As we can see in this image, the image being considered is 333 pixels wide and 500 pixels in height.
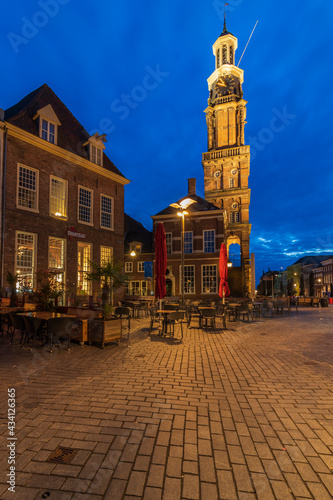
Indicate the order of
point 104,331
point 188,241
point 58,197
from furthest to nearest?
point 188,241 → point 58,197 → point 104,331

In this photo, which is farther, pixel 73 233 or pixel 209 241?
pixel 209 241

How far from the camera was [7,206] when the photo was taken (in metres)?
13.7

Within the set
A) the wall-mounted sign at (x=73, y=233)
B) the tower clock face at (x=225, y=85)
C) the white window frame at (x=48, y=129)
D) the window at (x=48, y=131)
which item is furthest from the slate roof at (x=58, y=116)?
the tower clock face at (x=225, y=85)

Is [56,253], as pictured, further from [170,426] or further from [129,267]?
[129,267]

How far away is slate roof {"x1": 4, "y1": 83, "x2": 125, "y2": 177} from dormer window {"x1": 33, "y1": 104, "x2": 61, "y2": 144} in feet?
1.04

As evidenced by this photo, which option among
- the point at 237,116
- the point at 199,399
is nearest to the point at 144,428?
the point at 199,399

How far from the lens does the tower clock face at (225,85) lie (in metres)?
47.4

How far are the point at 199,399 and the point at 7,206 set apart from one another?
13761 mm

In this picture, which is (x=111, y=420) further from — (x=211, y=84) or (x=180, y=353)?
(x=211, y=84)

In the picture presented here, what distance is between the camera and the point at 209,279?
2777 cm

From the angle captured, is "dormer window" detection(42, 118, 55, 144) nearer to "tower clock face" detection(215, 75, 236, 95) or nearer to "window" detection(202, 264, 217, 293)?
"window" detection(202, 264, 217, 293)

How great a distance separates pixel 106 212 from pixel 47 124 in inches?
265

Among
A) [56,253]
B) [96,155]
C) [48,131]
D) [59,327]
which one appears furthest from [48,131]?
[59,327]

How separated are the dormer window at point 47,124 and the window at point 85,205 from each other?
3531mm
